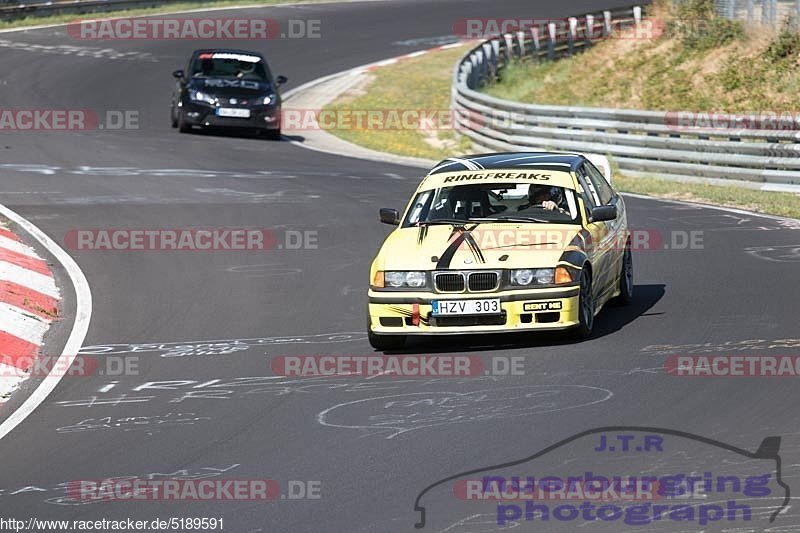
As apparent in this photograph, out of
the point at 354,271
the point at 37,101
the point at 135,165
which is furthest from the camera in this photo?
the point at 37,101

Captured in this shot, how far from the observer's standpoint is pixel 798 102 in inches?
1057

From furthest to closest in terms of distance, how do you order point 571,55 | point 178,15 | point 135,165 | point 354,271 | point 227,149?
point 178,15
point 571,55
point 227,149
point 135,165
point 354,271

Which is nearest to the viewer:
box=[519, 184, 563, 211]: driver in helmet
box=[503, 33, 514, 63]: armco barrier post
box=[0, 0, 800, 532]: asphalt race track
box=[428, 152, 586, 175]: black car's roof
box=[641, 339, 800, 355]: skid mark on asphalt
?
box=[0, 0, 800, 532]: asphalt race track

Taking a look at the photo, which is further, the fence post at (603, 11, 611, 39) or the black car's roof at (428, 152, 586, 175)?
the fence post at (603, 11, 611, 39)

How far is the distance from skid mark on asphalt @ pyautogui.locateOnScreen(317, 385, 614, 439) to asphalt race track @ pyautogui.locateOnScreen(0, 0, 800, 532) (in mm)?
26

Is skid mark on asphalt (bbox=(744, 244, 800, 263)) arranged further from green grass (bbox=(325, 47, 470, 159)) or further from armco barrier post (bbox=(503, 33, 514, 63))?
armco barrier post (bbox=(503, 33, 514, 63))

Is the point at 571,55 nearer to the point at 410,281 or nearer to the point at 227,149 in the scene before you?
the point at 227,149

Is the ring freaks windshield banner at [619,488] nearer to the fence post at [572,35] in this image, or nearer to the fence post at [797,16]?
the fence post at [797,16]

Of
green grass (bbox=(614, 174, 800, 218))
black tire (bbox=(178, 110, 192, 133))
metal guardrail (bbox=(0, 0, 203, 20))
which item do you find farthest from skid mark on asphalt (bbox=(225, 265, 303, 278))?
metal guardrail (bbox=(0, 0, 203, 20))

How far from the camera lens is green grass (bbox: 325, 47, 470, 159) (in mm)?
29562

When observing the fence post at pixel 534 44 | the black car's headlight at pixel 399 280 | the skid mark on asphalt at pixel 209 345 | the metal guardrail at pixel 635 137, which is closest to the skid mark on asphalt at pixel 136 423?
the skid mark on asphalt at pixel 209 345

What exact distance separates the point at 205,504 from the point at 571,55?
30.9 metres

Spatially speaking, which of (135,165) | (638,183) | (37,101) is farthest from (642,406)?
(37,101)

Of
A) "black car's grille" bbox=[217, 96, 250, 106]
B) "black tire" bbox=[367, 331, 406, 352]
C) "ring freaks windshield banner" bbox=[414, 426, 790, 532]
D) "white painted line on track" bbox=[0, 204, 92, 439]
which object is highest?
"ring freaks windshield banner" bbox=[414, 426, 790, 532]
